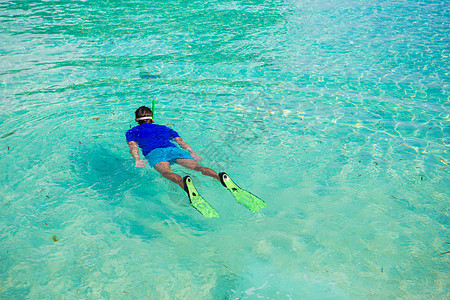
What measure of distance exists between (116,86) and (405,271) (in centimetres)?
714

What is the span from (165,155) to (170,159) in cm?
10

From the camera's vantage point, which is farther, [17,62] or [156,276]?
[17,62]

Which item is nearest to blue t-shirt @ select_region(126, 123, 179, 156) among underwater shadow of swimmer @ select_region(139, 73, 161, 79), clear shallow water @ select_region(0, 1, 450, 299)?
clear shallow water @ select_region(0, 1, 450, 299)

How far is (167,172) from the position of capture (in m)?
4.69

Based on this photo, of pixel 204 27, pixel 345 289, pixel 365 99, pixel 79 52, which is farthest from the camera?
pixel 204 27

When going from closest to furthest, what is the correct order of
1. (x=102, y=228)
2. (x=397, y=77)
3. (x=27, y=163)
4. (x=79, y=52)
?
(x=102, y=228) < (x=27, y=163) < (x=397, y=77) < (x=79, y=52)

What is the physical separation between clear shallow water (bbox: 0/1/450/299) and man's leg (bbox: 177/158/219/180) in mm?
257

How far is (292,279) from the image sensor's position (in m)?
3.52

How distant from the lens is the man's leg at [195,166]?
186 inches

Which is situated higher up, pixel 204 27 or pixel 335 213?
pixel 204 27

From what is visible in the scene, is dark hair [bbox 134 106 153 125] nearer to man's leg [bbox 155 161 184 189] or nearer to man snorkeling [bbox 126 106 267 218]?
man snorkeling [bbox 126 106 267 218]

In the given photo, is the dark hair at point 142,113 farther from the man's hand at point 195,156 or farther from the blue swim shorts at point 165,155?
the man's hand at point 195,156

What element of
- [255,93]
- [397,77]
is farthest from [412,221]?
[397,77]

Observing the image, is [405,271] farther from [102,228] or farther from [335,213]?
[102,228]
